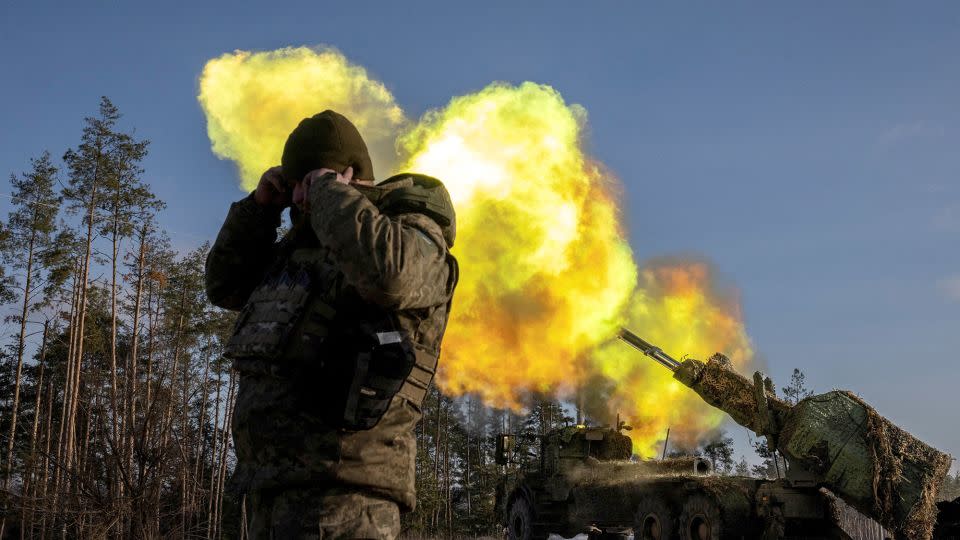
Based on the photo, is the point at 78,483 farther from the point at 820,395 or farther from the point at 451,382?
the point at 451,382

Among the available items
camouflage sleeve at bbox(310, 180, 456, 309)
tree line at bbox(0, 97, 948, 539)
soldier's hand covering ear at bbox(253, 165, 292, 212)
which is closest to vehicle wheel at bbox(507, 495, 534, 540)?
tree line at bbox(0, 97, 948, 539)

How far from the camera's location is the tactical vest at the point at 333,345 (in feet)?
9.59

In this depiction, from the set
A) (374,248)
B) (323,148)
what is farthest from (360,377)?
(323,148)

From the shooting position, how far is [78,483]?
8.64 meters

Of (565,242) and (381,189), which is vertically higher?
(565,242)

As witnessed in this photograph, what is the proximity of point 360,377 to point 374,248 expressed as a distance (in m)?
0.45

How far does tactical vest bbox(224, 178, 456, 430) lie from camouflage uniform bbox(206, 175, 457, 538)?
0.04ft

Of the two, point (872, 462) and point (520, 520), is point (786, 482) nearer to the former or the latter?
point (872, 462)

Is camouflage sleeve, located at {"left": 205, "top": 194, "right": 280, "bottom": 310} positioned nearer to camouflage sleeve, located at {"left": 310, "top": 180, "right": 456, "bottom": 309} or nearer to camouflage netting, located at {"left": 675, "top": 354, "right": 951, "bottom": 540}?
camouflage sleeve, located at {"left": 310, "top": 180, "right": 456, "bottom": 309}

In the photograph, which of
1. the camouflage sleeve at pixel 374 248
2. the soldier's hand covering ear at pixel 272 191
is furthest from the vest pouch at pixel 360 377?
the soldier's hand covering ear at pixel 272 191

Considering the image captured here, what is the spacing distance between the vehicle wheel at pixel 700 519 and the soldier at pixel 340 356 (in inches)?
456

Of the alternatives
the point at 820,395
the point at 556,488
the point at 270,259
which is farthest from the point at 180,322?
the point at 270,259

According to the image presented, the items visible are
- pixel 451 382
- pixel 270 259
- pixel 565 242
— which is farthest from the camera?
pixel 451 382

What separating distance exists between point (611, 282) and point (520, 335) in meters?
2.89
